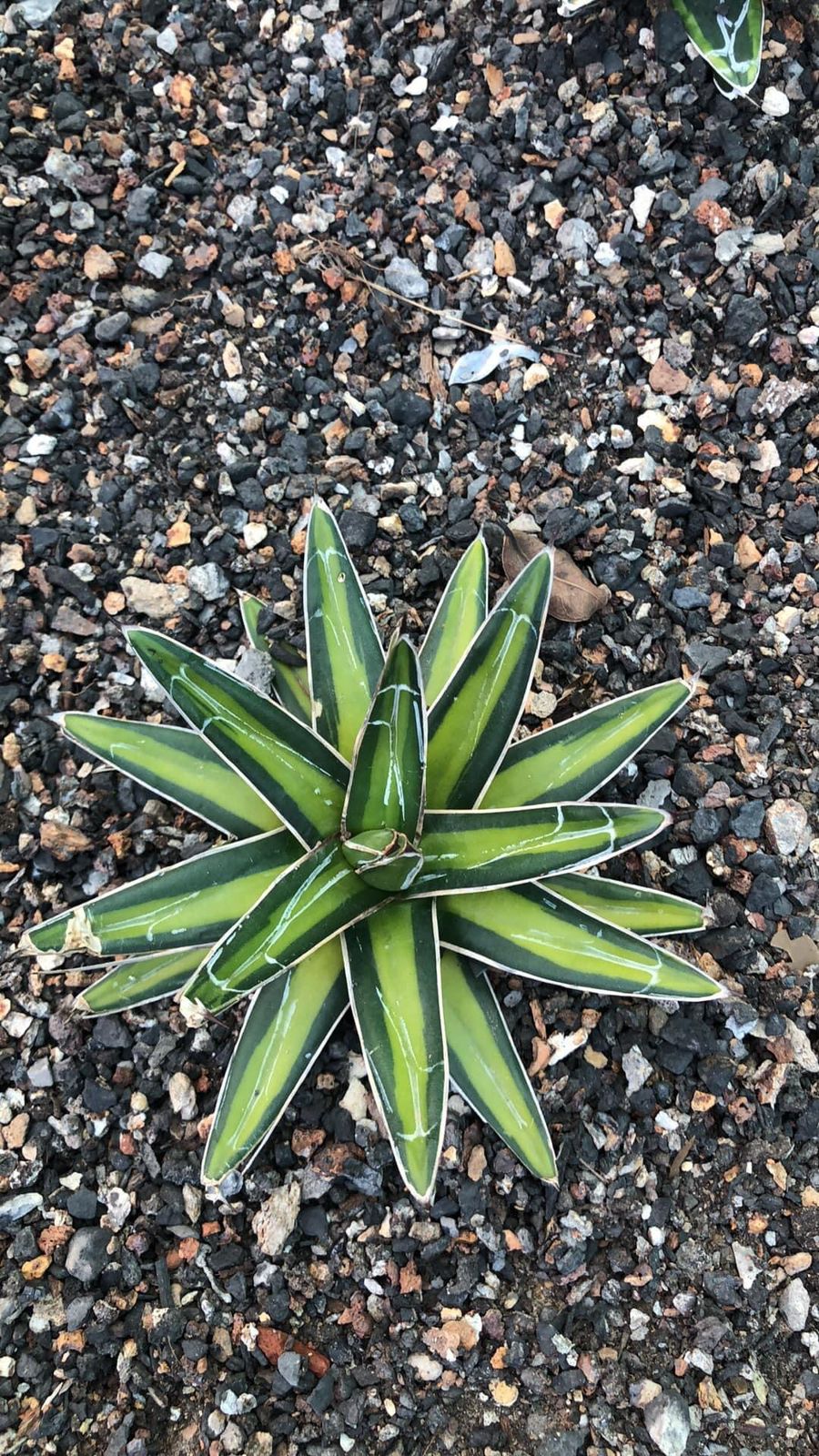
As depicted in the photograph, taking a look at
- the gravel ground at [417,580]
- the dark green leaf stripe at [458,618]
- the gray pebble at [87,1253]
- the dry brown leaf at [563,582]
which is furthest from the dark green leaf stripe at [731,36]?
the gray pebble at [87,1253]

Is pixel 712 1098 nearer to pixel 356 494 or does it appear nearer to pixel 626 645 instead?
pixel 626 645

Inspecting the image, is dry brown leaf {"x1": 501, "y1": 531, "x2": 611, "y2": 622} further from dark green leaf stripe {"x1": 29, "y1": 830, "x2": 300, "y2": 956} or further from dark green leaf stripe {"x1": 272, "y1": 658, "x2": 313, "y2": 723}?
dark green leaf stripe {"x1": 29, "y1": 830, "x2": 300, "y2": 956}

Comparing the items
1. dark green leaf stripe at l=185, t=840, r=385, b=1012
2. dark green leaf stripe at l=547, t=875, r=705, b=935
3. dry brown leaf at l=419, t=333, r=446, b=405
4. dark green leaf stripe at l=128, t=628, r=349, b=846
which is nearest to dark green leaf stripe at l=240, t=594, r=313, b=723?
dark green leaf stripe at l=128, t=628, r=349, b=846

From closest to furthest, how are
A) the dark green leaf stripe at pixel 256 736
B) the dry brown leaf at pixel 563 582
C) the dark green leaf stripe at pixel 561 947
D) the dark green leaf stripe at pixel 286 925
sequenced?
the dark green leaf stripe at pixel 286 925 → the dark green leaf stripe at pixel 256 736 → the dark green leaf stripe at pixel 561 947 → the dry brown leaf at pixel 563 582

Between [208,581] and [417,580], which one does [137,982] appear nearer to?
[208,581]

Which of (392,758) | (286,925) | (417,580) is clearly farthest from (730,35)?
(286,925)

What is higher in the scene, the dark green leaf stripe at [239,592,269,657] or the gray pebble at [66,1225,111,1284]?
the dark green leaf stripe at [239,592,269,657]

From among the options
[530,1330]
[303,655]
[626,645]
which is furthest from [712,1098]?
[303,655]

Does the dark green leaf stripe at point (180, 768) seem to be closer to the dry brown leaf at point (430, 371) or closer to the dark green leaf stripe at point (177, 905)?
the dark green leaf stripe at point (177, 905)
